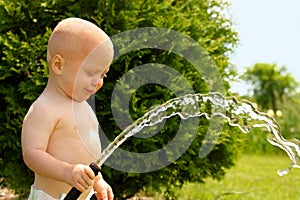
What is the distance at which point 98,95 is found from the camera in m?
4.14

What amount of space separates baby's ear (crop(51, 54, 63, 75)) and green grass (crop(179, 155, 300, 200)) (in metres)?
2.52

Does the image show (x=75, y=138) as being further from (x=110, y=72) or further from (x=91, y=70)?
(x=110, y=72)

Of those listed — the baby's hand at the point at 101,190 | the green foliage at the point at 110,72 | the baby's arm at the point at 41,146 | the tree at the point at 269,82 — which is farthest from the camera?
the tree at the point at 269,82

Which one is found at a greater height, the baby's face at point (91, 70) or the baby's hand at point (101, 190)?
the baby's face at point (91, 70)

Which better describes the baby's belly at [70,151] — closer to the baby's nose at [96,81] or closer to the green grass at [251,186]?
the baby's nose at [96,81]

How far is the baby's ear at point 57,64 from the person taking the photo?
2611 millimetres

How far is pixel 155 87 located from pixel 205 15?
1165mm

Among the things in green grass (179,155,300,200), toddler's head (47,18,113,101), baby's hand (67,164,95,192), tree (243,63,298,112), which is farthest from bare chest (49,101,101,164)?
tree (243,63,298,112)

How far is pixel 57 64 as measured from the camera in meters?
2.63

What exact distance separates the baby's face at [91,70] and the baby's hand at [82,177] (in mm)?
419

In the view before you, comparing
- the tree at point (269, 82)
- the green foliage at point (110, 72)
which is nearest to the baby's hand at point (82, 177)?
the green foliage at point (110, 72)

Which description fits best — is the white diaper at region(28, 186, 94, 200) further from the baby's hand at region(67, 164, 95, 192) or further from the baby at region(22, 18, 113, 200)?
the baby's hand at region(67, 164, 95, 192)

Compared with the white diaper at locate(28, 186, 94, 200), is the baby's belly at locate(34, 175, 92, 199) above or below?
above

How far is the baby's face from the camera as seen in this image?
257cm
